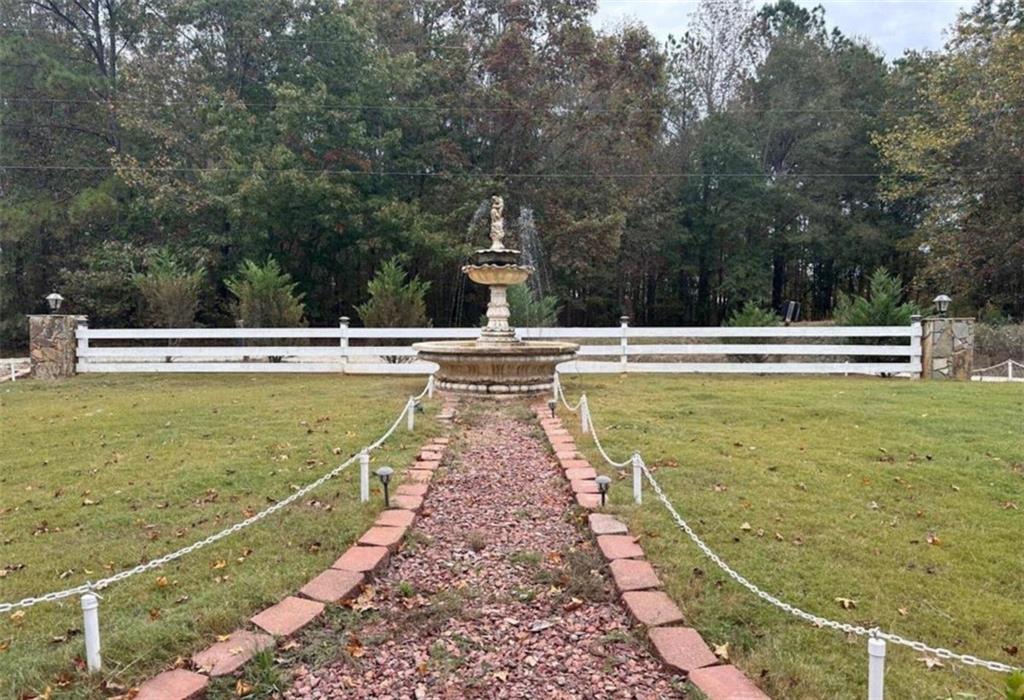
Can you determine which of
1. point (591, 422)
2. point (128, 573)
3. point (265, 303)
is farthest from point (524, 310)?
→ point (128, 573)

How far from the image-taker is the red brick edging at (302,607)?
85.0 inches

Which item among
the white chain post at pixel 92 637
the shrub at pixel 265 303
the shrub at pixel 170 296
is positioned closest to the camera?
the white chain post at pixel 92 637

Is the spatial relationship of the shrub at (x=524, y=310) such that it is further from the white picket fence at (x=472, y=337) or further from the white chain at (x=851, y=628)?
the white chain at (x=851, y=628)

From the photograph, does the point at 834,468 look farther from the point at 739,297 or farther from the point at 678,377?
the point at 739,297

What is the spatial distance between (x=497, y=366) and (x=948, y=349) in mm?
7909

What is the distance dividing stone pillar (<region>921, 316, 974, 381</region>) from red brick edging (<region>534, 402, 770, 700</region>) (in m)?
9.10

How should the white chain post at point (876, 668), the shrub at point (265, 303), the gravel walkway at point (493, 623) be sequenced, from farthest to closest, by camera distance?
the shrub at point (265, 303), the gravel walkway at point (493, 623), the white chain post at point (876, 668)

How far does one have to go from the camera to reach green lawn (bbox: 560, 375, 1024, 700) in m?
2.43

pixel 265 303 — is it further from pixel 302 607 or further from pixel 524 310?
pixel 302 607

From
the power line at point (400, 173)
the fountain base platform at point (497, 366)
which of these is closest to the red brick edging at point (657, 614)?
the fountain base platform at point (497, 366)

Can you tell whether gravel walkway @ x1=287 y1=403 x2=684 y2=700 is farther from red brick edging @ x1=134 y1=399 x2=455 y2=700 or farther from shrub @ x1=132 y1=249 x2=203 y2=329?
shrub @ x1=132 y1=249 x2=203 y2=329

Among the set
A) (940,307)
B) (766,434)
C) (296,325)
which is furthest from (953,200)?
(296,325)

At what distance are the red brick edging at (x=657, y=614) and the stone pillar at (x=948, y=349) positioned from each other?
9.10 metres

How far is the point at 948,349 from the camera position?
10523 millimetres
